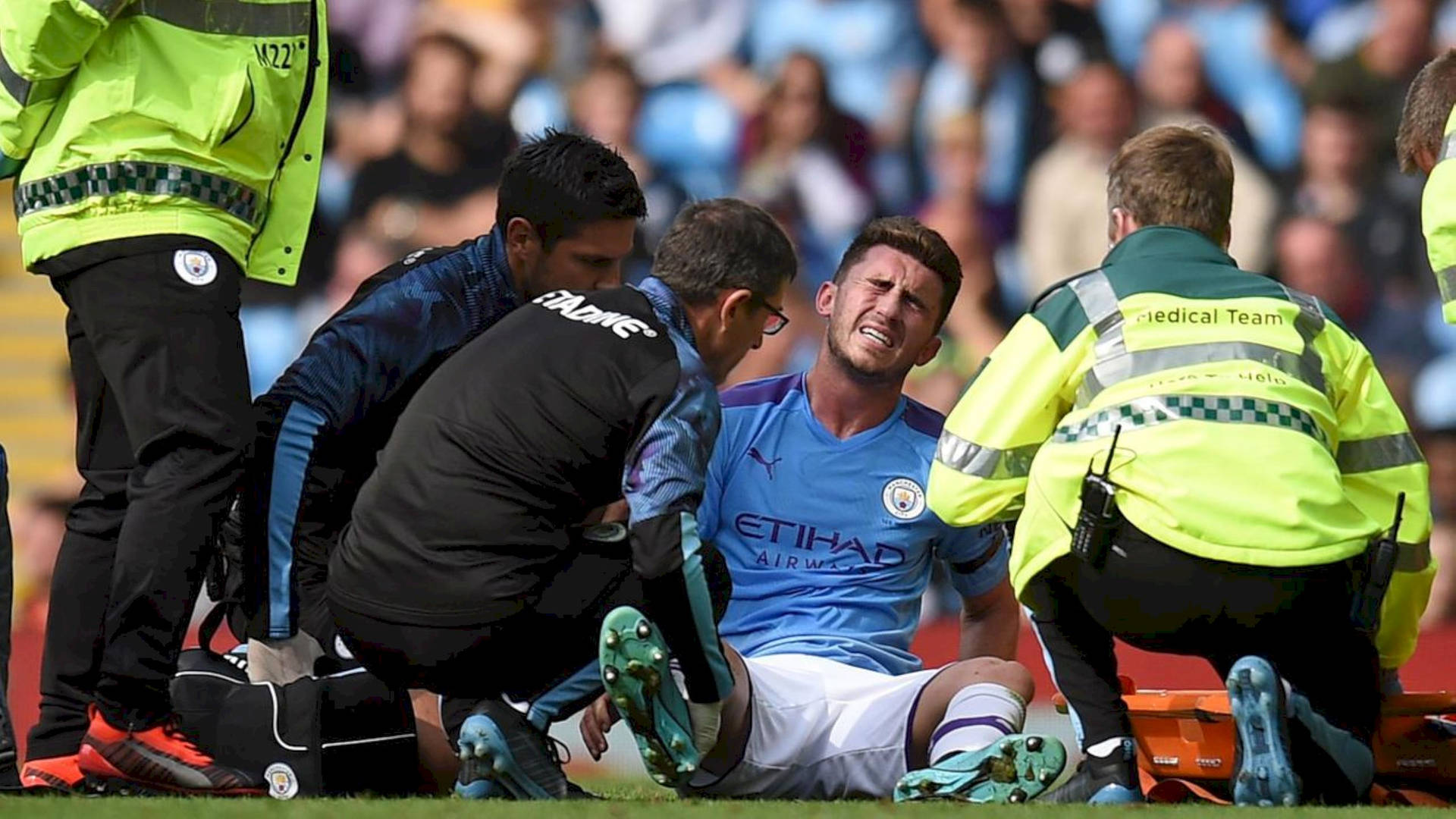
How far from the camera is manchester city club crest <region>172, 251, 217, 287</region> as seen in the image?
162 inches

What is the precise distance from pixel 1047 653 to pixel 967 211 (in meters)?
4.16

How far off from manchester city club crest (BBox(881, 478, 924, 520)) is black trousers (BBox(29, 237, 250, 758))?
1.29 metres

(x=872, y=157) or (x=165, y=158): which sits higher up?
(x=872, y=157)

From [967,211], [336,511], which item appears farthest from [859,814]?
[967,211]

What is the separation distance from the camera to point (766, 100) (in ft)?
26.5

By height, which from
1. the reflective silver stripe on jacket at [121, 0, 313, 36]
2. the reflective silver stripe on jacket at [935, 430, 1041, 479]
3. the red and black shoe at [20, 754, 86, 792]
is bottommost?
the red and black shoe at [20, 754, 86, 792]

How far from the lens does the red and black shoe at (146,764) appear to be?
3898 millimetres

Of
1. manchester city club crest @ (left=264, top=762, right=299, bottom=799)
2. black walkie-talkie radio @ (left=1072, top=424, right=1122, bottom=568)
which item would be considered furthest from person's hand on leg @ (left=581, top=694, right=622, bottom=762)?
black walkie-talkie radio @ (left=1072, top=424, right=1122, bottom=568)

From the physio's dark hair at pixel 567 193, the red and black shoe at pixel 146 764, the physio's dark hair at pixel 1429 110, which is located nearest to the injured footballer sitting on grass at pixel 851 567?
the physio's dark hair at pixel 567 193

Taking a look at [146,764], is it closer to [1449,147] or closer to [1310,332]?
[1310,332]

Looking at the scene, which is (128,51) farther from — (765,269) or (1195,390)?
(1195,390)

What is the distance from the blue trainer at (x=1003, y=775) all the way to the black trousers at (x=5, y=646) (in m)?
1.49

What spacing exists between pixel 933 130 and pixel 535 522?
4428 mm

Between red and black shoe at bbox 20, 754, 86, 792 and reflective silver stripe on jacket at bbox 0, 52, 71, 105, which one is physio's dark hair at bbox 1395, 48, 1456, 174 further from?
red and black shoe at bbox 20, 754, 86, 792
